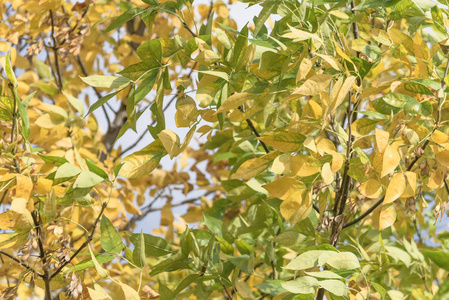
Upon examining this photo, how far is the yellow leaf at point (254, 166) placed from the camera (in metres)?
0.69

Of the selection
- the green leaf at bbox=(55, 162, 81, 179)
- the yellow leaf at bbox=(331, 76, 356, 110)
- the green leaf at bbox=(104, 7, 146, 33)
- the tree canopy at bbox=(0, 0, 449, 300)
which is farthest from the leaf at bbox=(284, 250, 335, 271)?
the green leaf at bbox=(104, 7, 146, 33)

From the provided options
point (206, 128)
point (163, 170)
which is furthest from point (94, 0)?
point (206, 128)

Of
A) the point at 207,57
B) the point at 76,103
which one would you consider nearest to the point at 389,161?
the point at 207,57

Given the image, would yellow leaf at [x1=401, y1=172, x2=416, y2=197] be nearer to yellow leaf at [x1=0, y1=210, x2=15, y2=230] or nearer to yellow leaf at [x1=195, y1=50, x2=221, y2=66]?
yellow leaf at [x1=195, y1=50, x2=221, y2=66]

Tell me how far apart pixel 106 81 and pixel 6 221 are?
0.26 metres

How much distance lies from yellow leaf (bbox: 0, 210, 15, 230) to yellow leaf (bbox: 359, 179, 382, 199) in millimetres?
519

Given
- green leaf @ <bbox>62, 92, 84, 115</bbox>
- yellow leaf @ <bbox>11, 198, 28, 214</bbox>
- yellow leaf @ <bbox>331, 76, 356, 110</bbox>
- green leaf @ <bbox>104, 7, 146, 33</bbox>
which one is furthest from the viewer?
green leaf @ <bbox>62, 92, 84, 115</bbox>

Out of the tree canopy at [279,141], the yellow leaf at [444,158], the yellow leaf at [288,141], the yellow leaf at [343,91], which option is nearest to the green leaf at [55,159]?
the tree canopy at [279,141]

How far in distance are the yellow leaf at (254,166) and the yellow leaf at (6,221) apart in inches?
13.4

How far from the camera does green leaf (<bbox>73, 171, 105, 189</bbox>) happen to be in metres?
0.66

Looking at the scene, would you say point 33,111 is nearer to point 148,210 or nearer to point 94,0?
point 94,0

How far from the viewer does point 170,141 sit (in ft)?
2.19

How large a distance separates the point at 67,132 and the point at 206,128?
83 centimetres

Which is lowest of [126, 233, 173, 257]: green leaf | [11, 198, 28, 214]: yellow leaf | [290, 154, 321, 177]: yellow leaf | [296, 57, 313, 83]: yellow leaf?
[126, 233, 173, 257]: green leaf
